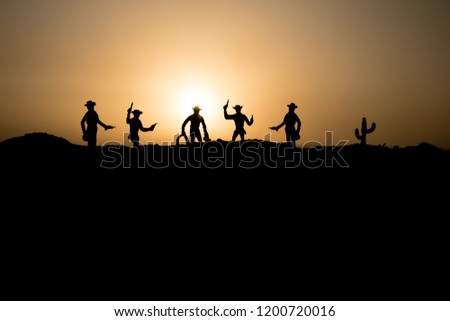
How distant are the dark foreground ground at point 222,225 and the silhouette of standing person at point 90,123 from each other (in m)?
0.81

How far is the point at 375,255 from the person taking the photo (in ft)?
36.2

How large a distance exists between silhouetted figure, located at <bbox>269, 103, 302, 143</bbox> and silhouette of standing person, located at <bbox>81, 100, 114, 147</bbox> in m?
7.62

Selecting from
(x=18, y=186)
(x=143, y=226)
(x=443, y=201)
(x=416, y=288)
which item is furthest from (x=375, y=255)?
(x=18, y=186)

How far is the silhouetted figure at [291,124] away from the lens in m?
19.9

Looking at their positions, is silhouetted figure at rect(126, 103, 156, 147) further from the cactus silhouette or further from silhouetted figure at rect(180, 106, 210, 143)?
the cactus silhouette

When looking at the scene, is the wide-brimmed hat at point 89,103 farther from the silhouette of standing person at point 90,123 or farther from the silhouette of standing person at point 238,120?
the silhouette of standing person at point 238,120

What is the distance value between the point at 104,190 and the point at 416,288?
10022mm

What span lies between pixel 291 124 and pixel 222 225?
8730mm

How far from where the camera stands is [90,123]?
60.5 feet

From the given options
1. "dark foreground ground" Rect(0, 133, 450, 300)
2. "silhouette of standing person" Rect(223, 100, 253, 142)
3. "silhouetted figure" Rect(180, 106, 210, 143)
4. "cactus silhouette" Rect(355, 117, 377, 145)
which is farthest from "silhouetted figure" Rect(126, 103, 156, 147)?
"cactus silhouette" Rect(355, 117, 377, 145)

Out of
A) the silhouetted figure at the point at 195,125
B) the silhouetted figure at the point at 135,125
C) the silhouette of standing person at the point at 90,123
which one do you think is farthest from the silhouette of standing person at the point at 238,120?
the silhouette of standing person at the point at 90,123

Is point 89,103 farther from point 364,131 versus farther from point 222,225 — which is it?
point 364,131

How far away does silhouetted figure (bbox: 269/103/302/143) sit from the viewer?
1991cm

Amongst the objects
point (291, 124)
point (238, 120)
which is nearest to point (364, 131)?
point (291, 124)
